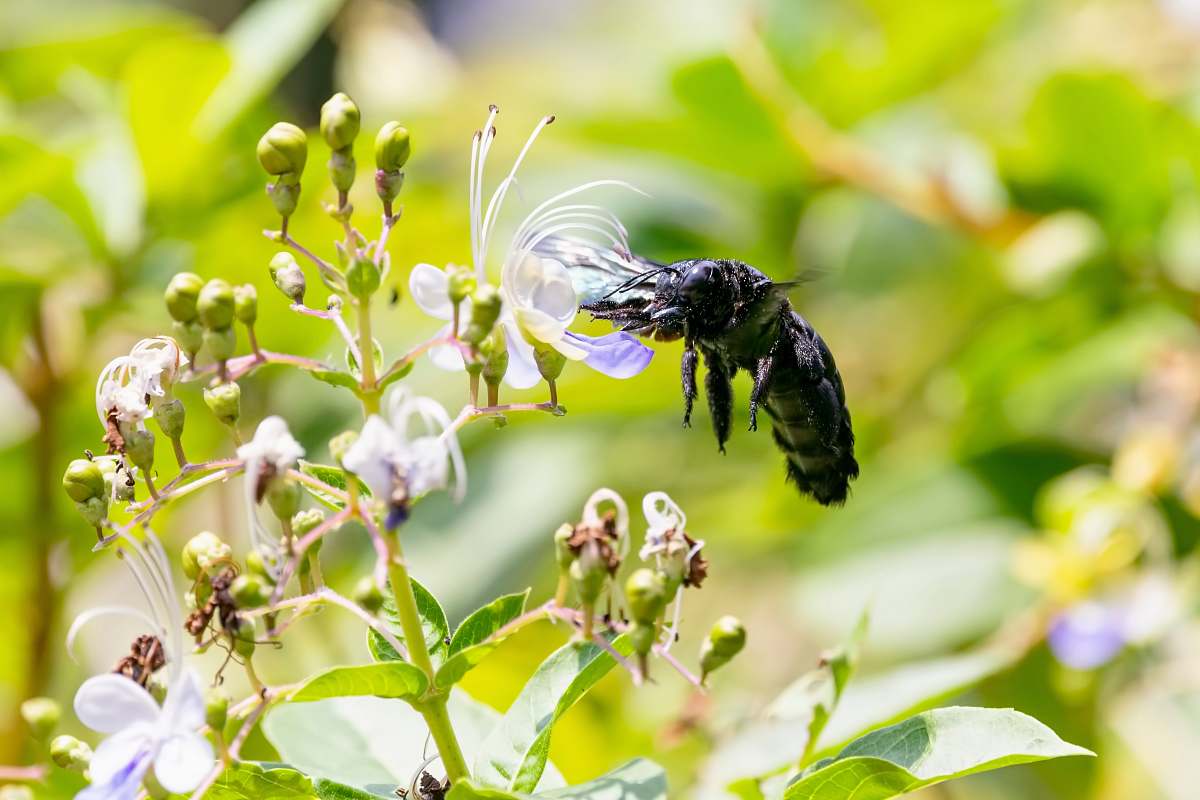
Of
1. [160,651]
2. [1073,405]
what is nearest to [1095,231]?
[1073,405]

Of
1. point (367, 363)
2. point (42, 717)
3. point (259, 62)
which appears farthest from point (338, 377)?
point (259, 62)

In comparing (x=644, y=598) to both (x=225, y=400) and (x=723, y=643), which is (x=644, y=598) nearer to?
(x=723, y=643)

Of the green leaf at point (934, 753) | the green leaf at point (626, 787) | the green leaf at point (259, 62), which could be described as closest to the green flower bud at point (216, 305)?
the green leaf at point (626, 787)

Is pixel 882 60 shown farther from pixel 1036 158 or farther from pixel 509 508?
pixel 509 508

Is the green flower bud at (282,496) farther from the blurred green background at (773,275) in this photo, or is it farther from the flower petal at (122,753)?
the blurred green background at (773,275)

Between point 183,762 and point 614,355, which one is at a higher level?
point 614,355

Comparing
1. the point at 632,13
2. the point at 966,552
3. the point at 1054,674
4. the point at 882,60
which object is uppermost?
the point at 632,13
